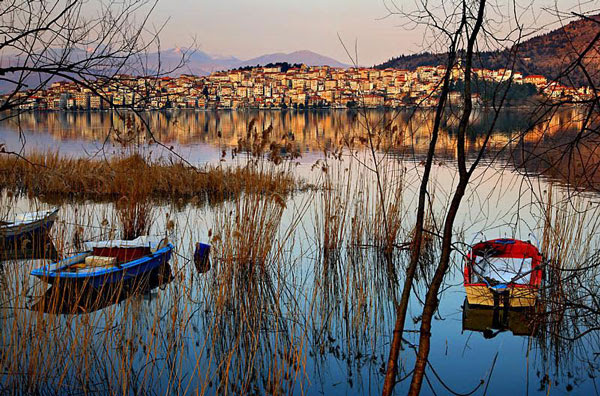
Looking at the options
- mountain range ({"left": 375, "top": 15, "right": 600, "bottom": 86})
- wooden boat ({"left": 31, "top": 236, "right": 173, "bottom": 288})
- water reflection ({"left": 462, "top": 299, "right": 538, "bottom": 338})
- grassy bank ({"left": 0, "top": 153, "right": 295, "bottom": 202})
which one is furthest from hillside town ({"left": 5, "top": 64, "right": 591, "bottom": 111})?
grassy bank ({"left": 0, "top": 153, "right": 295, "bottom": 202})

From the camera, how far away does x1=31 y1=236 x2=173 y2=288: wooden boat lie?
6.30 meters

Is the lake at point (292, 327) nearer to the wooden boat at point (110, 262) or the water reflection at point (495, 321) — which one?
the water reflection at point (495, 321)

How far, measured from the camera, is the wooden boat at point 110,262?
20.7 feet

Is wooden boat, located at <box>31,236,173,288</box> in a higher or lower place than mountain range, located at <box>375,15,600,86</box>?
lower

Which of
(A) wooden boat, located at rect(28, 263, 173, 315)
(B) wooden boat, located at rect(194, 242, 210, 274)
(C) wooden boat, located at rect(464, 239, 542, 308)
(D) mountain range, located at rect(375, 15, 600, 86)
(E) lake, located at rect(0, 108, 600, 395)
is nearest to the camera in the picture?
(D) mountain range, located at rect(375, 15, 600, 86)

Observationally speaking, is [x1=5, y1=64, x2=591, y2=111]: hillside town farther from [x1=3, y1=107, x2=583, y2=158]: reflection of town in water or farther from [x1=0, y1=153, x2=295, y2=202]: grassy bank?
[x1=0, y1=153, x2=295, y2=202]: grassy bank

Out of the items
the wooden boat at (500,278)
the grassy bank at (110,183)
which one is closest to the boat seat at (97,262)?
the wooden boat at (500,278)

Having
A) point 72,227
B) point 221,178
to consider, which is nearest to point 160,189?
point 221,178

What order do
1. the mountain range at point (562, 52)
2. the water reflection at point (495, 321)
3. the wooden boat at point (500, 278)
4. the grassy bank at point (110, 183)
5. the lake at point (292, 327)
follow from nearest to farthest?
1. the mountain range at point (562, 52)
2. the lake at point (292, 327)
3. the wooden boat at point (500, 278)
4. the water reflection at point (495, 321)
5. the grassy bank at point (110, 183)

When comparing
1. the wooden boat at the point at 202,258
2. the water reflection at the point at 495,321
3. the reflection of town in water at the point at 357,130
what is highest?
the reflection of town in water at the point at 357,130

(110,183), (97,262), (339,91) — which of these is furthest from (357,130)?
(97,262)

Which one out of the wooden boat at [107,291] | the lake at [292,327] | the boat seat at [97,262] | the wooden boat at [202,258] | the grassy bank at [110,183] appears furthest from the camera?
the grassy bank at [110,183]

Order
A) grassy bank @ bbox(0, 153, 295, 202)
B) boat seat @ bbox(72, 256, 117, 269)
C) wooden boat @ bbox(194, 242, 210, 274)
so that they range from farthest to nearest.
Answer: grassy bank @ bbox(0, 153, 295, 202)
wooden boat @ bbox(194, 242, 210, 274)
boat seat @ bbox(72, 256, 117, 269)

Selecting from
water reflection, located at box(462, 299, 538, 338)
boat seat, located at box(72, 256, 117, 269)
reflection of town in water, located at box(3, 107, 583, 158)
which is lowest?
water reflection, located at box(462, 299, 538, 338)
